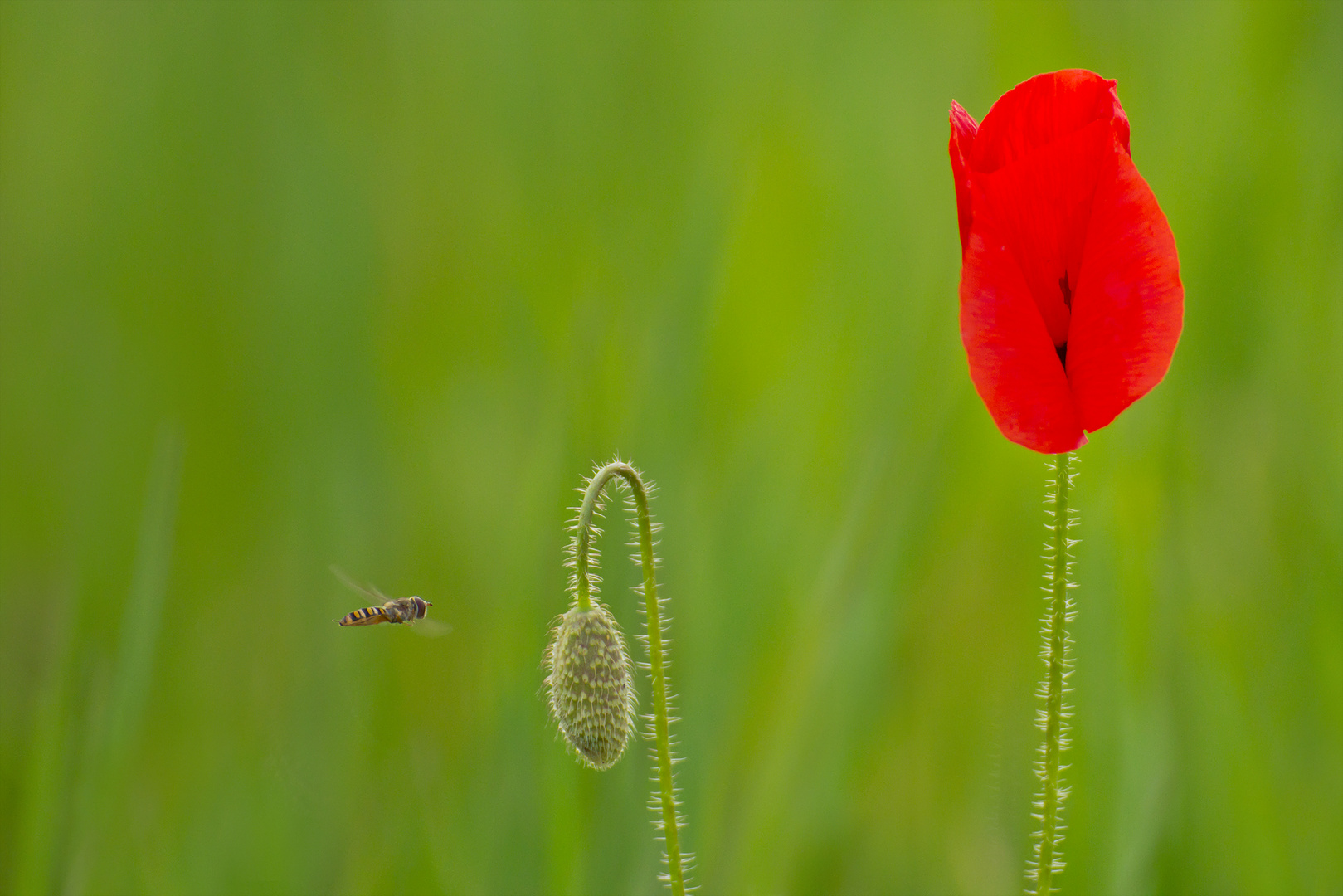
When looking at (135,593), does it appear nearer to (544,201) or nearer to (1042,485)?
(1042,485)

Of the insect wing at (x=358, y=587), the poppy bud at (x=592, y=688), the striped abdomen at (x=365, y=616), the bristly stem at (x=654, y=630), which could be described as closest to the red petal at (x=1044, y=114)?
the bristly stem at (x=654, y=630)

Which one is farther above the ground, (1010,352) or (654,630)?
(1010,352)

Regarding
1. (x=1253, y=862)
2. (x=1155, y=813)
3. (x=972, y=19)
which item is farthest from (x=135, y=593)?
(x=972, y=19)

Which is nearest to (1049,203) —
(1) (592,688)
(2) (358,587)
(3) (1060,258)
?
(3) (1060,258)

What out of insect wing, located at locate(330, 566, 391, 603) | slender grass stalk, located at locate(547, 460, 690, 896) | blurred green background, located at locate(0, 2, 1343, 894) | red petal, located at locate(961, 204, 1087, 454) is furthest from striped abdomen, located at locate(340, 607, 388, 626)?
red petal, located at locate(961, 204, 1087, 454)

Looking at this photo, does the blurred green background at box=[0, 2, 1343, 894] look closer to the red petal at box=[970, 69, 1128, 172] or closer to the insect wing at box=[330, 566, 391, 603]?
the insect wing at box=[330, 566, 391, 603]

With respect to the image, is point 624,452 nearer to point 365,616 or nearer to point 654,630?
point 365,616
